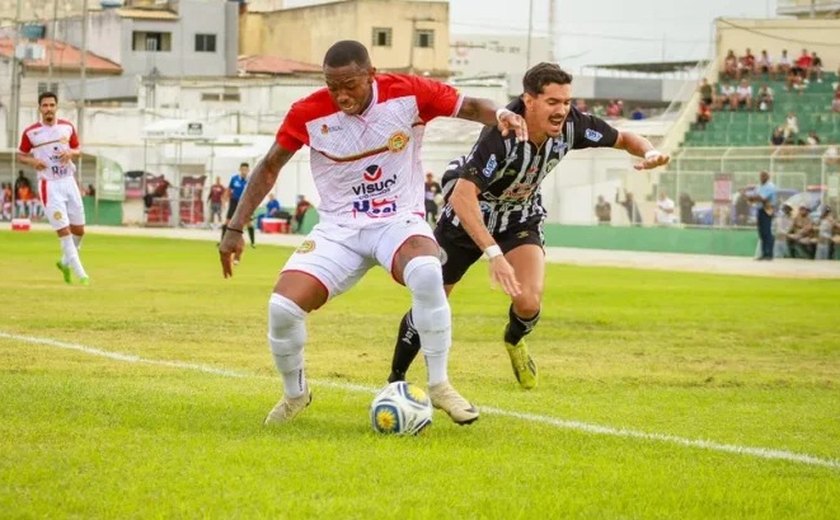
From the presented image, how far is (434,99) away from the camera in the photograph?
31.4ft

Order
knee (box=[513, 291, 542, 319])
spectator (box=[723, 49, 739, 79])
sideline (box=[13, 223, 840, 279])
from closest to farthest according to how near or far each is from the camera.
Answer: knee (box=[513, 291, 542, 319]), sideline (box=[13, 223, 840, 279]), spectator (box=[723, 49, 739, 79])

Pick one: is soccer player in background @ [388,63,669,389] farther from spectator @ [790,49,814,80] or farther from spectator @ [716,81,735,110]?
spectator @ [790,49,814,80]

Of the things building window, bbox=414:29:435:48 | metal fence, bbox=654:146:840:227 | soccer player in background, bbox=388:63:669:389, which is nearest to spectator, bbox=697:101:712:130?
metal fence, bbox=654:146:840:227

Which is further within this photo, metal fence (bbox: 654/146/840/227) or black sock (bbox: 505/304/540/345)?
metal fence (bbox: 654/146/840/227)

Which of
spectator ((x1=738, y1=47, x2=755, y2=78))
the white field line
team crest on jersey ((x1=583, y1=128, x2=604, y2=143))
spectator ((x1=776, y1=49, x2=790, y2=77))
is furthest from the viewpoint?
spectator ((x1=738, y1=47, x2=755, y2=78))

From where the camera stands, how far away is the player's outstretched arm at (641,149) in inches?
410

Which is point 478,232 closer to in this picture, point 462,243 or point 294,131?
point 294,131

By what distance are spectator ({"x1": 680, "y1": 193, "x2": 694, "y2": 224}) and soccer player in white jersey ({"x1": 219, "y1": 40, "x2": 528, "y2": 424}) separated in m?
35.3

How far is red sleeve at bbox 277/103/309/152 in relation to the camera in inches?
372

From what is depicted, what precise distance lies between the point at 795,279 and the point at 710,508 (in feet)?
83.2

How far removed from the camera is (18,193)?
2756 inches

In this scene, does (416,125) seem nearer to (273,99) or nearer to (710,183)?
(710,183)

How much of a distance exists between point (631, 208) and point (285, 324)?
3836 cm

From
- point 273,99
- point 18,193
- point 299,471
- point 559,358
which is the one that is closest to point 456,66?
point 273,99
